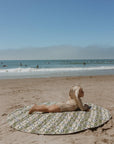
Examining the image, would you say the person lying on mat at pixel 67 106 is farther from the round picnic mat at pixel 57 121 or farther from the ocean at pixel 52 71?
the ocean at pixel 52 71

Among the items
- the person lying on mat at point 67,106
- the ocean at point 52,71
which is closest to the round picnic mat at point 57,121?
the person lying on mat at point 67,106

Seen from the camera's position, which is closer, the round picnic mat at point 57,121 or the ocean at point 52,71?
the round picnic mat at point 57,121

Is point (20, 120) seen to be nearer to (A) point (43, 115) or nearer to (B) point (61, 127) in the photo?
(A) point (43, 115)

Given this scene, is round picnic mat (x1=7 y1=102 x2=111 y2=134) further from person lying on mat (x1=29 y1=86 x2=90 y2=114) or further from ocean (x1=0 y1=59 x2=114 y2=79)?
ocean (x1=0 y1=59 x2=114 y2=79)

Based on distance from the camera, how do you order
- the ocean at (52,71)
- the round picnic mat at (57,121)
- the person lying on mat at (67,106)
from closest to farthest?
the round picnic mat at (57,121) → the person lying on mat at (67,106) → the ocean at (52,71)

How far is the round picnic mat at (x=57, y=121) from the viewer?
4.04 metres

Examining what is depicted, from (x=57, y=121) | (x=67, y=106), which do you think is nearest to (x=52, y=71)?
(x=67, y=106)

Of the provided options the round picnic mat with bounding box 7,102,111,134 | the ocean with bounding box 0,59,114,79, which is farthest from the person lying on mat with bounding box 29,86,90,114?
the ocean with bounding box 0,59,114,79

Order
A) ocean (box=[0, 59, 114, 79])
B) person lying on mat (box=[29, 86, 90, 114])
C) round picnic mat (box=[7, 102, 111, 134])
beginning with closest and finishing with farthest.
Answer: round picnic mat (box=[7, 102, 111, 134]) < person lying on mat (box=[29, 86, 90, 114]) < ocean (box=[0, 59, 114, 79])

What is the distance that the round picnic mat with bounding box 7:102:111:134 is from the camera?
404 centimetres

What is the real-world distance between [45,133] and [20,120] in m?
1.16

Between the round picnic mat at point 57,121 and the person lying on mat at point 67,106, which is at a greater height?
the person lying on mat at point 67,106

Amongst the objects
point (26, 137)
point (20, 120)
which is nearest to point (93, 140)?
point (26, 137)

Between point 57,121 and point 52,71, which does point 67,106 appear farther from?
point 52,71
